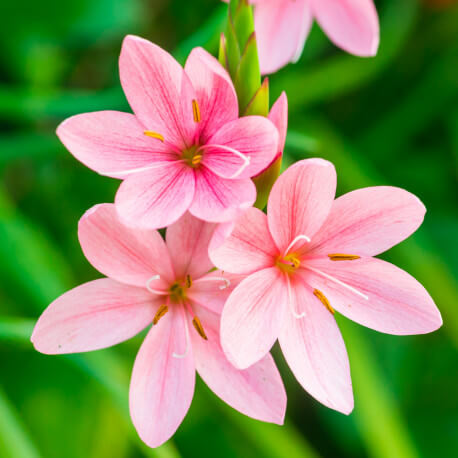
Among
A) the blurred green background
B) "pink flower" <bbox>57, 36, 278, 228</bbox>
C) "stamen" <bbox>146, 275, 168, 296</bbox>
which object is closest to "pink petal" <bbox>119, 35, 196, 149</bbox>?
"pink flower" <bbox>57, 36, 278, 228</bbox>

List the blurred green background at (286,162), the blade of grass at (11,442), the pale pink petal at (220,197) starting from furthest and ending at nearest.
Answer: the blurred green background at (286,162), the blade of grass at (11,442), the pale pink petal at (220,197)

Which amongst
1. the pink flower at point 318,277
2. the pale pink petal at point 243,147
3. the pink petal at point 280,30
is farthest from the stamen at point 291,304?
the pink petal at point 280,30

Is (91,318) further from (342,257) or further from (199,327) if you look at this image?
(342,257)

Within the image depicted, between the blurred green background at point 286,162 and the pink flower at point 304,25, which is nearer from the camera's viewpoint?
the pink flower at point 304,25

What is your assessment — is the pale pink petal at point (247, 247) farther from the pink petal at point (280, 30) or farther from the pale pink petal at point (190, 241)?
the pink petal at point (280, 30)

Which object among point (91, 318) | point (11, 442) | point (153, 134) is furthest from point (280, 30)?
point (11, 442)

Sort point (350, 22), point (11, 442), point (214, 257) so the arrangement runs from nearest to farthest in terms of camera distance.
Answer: point (214, 257) < point (11, 442) < point (350, 22)

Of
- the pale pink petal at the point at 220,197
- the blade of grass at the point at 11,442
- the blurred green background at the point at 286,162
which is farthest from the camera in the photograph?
the blurred green background at the point at 286,162
